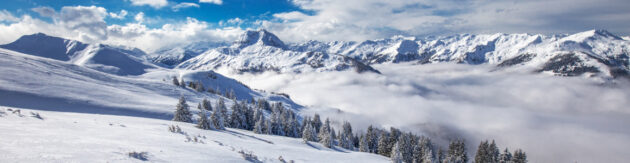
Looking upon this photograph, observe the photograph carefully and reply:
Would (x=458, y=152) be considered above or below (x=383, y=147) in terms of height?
below

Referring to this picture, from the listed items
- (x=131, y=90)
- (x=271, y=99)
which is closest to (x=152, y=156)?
(x=131, y=90)

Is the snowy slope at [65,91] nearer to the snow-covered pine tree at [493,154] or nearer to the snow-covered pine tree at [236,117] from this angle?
the snow-covered pine tree at [236,117]

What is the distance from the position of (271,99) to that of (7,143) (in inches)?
6754

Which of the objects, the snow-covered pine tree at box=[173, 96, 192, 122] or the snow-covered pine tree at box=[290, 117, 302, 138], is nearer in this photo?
the snow-covered pine tree at box=[173, 96, 192, 122]

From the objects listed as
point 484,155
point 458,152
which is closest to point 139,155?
point 458,152

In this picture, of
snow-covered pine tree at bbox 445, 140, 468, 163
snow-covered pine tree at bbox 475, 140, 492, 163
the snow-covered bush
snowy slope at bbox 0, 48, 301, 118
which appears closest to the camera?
the snow-covered bush

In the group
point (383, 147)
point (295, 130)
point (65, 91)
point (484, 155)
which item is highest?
point (65, 91)

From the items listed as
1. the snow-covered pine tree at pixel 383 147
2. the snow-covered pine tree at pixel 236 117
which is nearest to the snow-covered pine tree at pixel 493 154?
the snow-covered pine tree at pixel 383 147

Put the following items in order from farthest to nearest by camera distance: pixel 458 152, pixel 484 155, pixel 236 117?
pixel 484 155 → pixel 458 152 → pixel 236 117

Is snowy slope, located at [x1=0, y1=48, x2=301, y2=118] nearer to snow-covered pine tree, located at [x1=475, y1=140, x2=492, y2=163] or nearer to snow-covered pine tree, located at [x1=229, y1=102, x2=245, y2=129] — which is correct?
snow-covered pine tree, located at [x1=229, y1=102, x2=245, y2=129]

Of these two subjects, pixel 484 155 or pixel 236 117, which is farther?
pixel 484 155

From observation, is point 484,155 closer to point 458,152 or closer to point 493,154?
point 493,154

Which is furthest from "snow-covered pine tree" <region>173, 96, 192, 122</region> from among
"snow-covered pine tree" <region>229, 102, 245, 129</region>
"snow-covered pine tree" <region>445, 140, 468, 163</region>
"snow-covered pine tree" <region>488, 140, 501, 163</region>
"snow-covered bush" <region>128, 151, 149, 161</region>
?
"snow-covered pine tree" <region>488, 140, 501, 163</region>

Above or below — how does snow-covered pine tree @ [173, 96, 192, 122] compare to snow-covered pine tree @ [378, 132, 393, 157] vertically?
above
